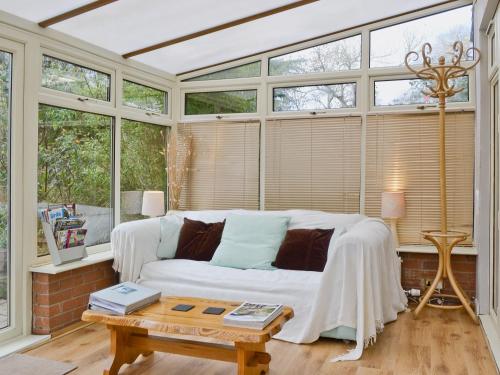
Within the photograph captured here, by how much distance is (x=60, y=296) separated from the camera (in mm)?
3693

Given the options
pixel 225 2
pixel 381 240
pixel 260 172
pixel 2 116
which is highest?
pixel 225 2

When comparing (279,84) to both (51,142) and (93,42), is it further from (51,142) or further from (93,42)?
(51,142)

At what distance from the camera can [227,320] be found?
2521 millimetres

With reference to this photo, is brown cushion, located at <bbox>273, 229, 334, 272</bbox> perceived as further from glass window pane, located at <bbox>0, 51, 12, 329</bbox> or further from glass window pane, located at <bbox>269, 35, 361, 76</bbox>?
glass window pane, located at <bbox>0, 51, 12, 329</bbox>

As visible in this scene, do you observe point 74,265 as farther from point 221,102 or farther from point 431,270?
point 431,270

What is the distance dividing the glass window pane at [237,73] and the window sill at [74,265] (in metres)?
2.33

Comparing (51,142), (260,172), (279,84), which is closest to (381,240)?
(260,172)

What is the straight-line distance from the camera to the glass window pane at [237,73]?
5.39 meters

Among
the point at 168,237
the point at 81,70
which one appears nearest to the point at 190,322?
the point at 168,237

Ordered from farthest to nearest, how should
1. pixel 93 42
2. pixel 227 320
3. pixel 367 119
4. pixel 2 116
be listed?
pixel 367 119
pixel 93 42
pixel 2 116
pixel 227 320

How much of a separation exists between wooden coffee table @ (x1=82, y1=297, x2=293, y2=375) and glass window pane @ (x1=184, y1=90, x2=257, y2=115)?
2.90 m

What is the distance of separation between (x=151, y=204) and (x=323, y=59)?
93.6 inches

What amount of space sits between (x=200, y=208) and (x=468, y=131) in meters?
2.93

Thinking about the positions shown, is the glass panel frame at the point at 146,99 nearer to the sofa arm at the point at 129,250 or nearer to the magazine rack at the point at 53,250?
the sofa arm at the point at 129,250
